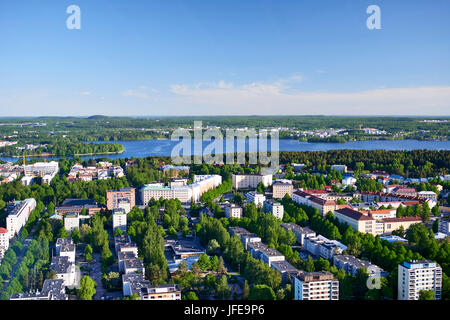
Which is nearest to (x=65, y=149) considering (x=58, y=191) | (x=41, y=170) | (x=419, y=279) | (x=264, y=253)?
(x=41, y=170)


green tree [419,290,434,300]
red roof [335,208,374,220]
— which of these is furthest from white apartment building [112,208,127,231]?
green tree [419,290,434,300]

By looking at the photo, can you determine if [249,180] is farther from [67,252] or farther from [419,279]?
[419,279]

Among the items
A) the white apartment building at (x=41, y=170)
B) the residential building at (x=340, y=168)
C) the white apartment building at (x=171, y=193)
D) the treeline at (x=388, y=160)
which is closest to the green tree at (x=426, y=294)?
the white apartment building at (x=171, y=193)

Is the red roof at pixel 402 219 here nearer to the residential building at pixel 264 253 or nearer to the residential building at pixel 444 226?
the residential building at pixel 444 226

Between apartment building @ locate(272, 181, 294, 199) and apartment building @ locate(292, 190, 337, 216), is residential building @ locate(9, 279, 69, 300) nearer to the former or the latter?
apartment building @ locate(292, 190, 337, 216)

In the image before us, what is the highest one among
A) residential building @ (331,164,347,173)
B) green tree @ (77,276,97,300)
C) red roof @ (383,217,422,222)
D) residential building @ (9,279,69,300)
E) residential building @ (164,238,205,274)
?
residential building @ (331,164,347,173)

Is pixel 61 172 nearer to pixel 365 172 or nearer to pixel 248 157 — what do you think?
pixel 248 157
